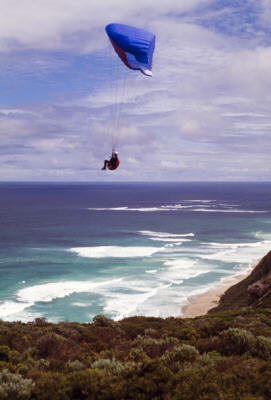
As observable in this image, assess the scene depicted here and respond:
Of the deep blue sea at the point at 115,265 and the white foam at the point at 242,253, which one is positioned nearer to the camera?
the deep blue sea at the point at 115,265

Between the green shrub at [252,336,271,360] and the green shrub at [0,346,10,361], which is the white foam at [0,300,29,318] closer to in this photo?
the green shrub at [0,346,10,361]

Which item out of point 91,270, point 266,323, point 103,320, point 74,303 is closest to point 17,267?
point 91,270

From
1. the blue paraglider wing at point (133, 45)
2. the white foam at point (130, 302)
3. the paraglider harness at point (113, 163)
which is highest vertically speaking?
the blue paraglider wing at point (133, 45)

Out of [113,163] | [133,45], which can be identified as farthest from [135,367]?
[133,45]

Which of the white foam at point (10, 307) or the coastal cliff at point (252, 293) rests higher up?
the coastal cliff at point (252, 293)

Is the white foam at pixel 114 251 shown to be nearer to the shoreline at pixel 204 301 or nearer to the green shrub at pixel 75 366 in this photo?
the shoreline at pixel 204 301

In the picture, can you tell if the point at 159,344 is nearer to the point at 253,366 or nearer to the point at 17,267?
the point at 253,366

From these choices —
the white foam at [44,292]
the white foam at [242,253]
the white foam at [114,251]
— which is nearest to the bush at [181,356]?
the white foam at [44,292]
